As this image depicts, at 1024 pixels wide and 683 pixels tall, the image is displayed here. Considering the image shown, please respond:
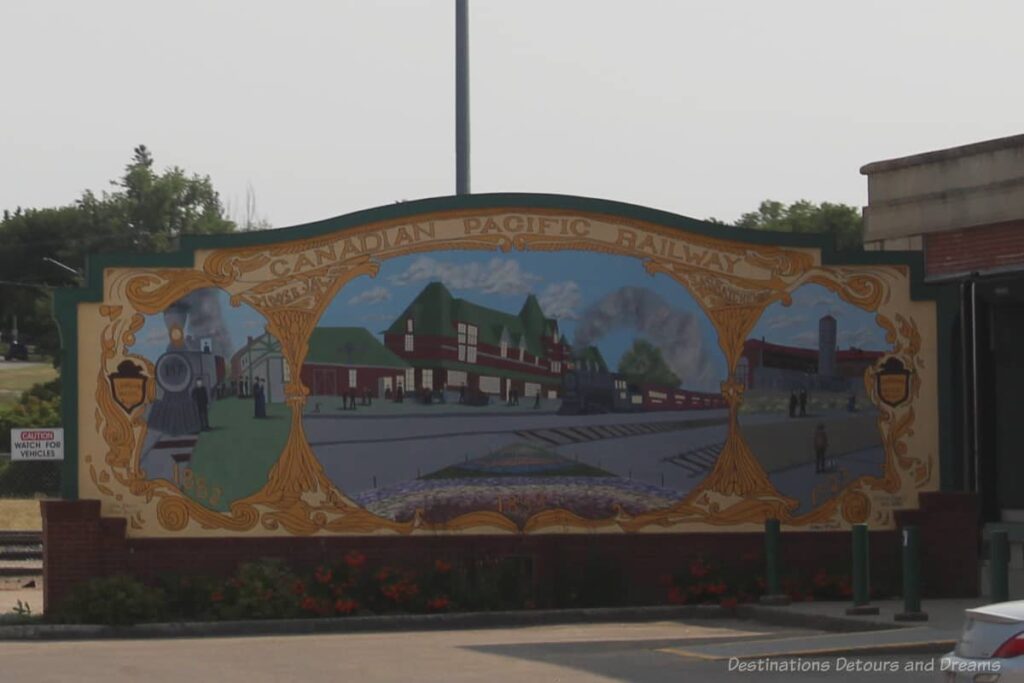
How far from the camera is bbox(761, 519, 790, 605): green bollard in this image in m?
22.4

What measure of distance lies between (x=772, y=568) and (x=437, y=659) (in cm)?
634

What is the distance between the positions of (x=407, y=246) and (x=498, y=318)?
4.92 feet

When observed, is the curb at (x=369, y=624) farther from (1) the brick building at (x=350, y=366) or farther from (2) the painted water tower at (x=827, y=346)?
(2) the painted water tower at (x=827, y=346)

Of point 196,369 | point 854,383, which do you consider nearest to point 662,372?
point 854,383

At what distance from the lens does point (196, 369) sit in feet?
73.7

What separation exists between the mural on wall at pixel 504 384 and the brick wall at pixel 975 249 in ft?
13.3

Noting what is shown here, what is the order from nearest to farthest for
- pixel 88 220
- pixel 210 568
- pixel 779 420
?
pixel 210 568 < pixel 779 420 < pixel 88 220

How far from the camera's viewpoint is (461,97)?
2520cm

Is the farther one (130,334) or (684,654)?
(130,334)

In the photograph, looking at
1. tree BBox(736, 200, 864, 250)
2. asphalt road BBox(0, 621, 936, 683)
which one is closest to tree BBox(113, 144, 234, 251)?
tree BBox(736, 200, 864, 250)

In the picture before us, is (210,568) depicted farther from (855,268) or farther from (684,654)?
(855,268)

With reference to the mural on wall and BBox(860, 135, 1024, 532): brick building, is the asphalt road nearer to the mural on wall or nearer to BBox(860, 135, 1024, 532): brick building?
the mural on wall

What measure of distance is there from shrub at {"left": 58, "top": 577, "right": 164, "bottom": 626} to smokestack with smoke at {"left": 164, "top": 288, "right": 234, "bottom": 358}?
3.09 meters

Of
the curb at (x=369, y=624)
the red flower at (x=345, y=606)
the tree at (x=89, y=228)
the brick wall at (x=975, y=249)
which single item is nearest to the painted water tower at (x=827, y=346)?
the curb at (x=369, y=624)
